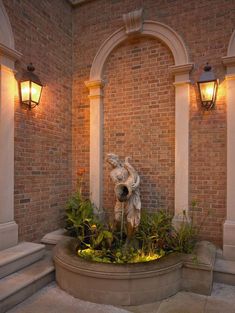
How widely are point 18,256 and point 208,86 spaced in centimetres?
398

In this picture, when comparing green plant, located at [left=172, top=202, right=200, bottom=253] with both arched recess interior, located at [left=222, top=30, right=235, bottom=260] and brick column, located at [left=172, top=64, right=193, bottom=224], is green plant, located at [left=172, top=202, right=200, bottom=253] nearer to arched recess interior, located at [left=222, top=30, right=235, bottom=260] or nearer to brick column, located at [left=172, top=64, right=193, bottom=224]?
brick column, located at [left=172, top=64, right=193, bottom=224]

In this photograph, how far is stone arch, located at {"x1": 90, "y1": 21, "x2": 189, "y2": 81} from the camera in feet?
14.1

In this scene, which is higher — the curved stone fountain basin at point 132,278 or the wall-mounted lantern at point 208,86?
the wall-mounted lantern at point 208,86

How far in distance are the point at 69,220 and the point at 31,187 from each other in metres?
1.00

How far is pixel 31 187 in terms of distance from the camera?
14.0 feet

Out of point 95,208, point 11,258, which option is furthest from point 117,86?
point 11,258

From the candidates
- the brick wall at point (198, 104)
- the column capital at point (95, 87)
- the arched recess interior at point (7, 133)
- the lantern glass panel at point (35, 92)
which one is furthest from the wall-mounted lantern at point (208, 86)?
the arched recess interior at point (7, 133)

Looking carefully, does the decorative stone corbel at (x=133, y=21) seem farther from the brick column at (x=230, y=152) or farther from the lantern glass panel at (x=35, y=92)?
the lantern glass panel at (x=35, y=92)

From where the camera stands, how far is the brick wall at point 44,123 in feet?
13.4

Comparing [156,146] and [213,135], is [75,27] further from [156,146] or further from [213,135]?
[213,135]

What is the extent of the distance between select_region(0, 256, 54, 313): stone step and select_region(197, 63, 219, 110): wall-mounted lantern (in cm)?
366

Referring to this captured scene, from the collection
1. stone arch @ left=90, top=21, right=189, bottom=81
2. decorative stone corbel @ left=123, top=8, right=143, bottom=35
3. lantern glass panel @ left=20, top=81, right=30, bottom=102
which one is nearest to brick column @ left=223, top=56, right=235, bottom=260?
stone arch @ left=90, top=21, right=189, bottom=81

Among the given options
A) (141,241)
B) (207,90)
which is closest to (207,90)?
(207,90)

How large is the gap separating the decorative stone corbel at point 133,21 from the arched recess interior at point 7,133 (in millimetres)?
2161
